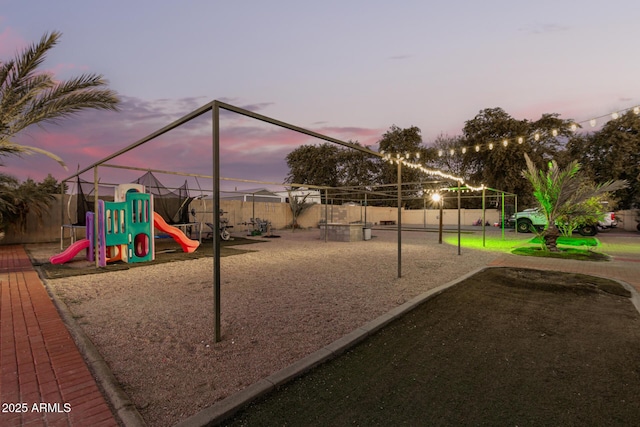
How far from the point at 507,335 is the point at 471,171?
28759 mm

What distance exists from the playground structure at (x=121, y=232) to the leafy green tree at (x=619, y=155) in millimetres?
29168

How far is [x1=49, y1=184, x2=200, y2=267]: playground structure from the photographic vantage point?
7199 millimetres

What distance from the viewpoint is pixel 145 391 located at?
87.1 inches

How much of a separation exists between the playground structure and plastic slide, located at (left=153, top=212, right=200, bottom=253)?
428 mm

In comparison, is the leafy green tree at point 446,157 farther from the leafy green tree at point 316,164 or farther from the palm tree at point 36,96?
the palm tree at point 36,96

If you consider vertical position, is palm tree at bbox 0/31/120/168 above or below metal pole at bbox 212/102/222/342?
above

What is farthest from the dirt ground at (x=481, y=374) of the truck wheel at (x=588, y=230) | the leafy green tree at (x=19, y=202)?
the truck wheel at (x=588, y=230)

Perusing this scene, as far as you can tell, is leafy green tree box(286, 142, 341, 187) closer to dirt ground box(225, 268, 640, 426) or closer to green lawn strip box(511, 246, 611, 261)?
green lawn strip box(511, 246, 611, 261)

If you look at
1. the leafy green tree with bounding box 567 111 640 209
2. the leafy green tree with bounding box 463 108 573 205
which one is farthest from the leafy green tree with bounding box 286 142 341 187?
the leafy green tree with bounding box 567 111 640 209

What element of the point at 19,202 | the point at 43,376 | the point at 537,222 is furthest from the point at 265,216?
the point at 43,376

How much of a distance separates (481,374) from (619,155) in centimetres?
3030

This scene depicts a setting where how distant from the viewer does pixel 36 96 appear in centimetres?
672

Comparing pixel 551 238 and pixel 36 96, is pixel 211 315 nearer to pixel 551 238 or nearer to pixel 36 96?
pixel 36 96

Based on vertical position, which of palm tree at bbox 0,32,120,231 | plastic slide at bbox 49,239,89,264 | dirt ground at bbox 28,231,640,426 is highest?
palm tree at bbox 0,32,120,231
